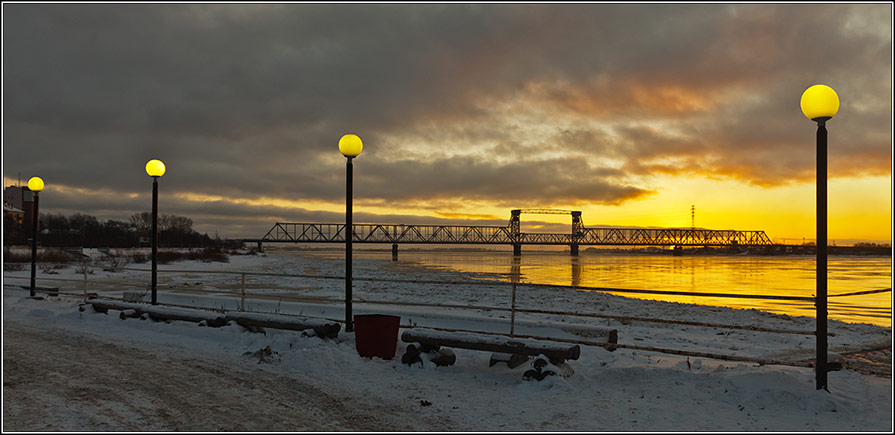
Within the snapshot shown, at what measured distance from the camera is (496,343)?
27.1ft

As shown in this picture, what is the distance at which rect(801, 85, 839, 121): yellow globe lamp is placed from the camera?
23.7ft

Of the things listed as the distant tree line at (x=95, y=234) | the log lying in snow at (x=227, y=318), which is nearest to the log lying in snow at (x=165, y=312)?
the log lying in snow at (x=227, y=318)

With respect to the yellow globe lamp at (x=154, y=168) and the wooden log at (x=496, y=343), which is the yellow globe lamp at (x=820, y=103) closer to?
the wooden log at (x=496, y=343)

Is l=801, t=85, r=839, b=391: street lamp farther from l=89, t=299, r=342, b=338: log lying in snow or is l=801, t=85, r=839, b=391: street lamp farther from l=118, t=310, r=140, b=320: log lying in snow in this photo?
l=118, t=310, r=140, b=320: log lying in snow

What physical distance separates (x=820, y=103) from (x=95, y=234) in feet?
352

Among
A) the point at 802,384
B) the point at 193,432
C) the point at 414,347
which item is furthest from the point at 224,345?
the point at 802,384

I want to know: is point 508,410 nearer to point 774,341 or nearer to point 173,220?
point 774,341

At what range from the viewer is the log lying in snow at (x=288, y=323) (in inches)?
391

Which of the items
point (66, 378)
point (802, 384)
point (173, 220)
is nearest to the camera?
point (802, 384)

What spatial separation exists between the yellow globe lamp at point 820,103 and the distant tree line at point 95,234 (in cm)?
6933

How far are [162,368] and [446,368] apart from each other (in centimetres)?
430

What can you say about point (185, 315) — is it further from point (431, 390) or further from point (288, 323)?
point (431, 390)

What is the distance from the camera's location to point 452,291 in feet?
84.9

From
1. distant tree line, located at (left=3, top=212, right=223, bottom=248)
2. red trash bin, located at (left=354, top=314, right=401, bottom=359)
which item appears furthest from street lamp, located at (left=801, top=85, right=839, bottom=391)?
distant tree line, located at (left=3, top=212, right=223, bottom=248)
